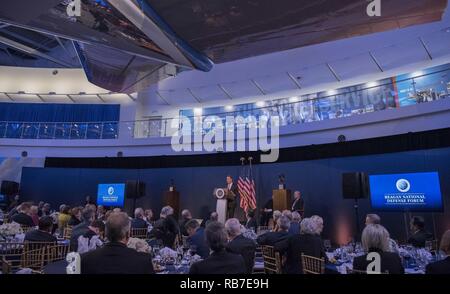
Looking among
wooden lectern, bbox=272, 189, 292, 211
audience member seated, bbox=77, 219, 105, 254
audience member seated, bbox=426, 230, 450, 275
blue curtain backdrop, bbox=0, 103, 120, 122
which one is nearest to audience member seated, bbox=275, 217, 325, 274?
audience member seated, bbox=426, 230, 450, 275

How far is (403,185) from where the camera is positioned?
8062mm

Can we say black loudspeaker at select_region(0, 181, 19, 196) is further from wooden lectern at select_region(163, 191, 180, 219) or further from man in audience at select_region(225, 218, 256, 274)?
man in audience at select_region(225, 218, 256, 274)

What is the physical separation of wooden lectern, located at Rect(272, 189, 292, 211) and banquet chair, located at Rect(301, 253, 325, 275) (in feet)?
20.9

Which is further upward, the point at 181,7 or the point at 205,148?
the point at 181,7

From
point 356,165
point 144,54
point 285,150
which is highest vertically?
point 144,54

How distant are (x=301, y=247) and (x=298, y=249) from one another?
53 mm

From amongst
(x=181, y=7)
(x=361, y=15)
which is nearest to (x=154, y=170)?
(x=181, y=7)

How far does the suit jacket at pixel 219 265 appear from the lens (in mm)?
2531

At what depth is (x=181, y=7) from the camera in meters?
4.95

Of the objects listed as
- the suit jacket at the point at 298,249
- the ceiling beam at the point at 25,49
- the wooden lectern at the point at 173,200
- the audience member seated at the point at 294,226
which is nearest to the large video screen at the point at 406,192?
the audience member seated at the point at 294,226

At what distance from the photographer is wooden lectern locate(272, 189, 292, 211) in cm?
1038

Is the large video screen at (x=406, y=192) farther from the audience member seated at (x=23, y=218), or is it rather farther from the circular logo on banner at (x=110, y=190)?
the circular logo on banner at (x=110, y=190)

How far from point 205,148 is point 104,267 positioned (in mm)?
11138

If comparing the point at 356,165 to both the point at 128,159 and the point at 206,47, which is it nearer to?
the point at 206,47
